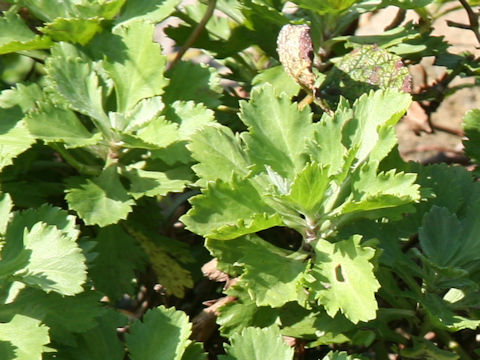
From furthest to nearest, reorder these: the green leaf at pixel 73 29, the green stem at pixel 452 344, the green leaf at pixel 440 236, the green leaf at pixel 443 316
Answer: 1. the green stem at pixel 452 344
2. the green leaf at pixel 73 29
3. the green leaf at pixel 440 236
4. the green leaf at pixel 443 316

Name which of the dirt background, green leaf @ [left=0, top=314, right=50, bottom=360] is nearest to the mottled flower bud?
green leaf @ [left=0, top=314, right=50, bottom=360]

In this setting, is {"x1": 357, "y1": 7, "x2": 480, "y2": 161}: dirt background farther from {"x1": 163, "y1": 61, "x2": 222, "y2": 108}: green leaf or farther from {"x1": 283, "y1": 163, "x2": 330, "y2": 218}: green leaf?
{"x1": 283, "y1": 163, "x2": 330, "y2": 218}: green leaf

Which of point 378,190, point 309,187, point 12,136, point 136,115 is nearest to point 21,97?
point 12,136

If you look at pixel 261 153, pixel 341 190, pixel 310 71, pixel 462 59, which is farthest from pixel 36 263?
pixel 462 59

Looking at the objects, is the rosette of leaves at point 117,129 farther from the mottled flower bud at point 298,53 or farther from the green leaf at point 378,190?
the green leaf at point 378,190

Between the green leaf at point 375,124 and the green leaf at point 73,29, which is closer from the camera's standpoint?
the green leaf at point 375,124

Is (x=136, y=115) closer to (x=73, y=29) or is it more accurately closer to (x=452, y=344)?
(x=73, y=29)

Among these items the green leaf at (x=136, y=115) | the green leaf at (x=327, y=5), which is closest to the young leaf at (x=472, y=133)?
the green leaf at (x=327, y=5)
